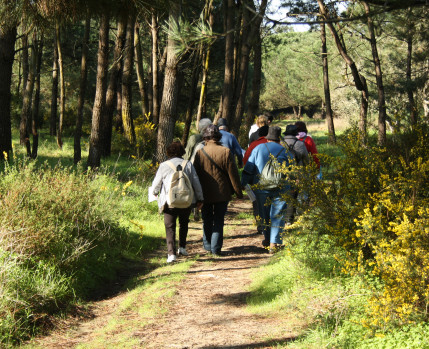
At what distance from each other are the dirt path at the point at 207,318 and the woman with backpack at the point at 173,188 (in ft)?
2.23

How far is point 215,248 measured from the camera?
8.37m

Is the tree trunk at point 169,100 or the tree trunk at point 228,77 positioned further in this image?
the tree trunk at point 228,77

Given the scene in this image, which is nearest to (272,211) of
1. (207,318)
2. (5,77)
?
(207,318)

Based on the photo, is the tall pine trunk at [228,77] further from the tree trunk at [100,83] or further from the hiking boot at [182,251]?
the hiking boot at [182,251]

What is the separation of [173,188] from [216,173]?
88 centimetres

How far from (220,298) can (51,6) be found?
634 centimetres

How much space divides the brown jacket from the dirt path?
0.99 m

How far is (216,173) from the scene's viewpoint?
27.1 ft

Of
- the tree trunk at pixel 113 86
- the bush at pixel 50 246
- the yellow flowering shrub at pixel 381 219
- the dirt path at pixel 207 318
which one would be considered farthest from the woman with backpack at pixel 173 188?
the tree trunk at pixel 113 86

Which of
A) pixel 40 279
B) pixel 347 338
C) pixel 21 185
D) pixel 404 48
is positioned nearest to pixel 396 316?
pixel 347 338

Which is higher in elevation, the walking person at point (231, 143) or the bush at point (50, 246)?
the walking person at point (231, 143)

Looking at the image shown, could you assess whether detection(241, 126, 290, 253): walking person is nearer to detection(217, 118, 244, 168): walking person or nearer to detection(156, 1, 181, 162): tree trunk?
detection(217, 118, 244, 168): walking person

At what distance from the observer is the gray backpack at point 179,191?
7.64m

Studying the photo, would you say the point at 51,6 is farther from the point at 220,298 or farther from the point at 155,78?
the point at 155,78
